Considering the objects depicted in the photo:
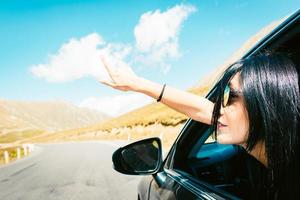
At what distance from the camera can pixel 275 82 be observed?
1445mm

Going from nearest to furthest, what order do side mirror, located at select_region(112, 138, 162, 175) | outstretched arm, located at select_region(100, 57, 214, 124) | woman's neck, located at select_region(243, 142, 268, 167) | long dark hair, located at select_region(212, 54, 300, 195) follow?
long dark hair, located at select_region(212, 54, 300, 195) < woman's neck, located at select_region(243, 142, 268, 167) < outstretched arm, located at select_region(100, 57, 214, 124) < side mirror, located at select_region(112, 138, 162, 175)

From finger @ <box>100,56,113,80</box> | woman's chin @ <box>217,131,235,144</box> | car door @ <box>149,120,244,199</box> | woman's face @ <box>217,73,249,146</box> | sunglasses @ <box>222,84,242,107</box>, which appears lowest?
car door @ <box>149,120,244,199</box>

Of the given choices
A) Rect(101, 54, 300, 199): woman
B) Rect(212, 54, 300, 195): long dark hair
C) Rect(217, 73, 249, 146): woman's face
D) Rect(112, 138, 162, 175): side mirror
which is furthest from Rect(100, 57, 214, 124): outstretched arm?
Rect(112, 138, 162, 175): side mirror

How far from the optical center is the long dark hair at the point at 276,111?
135 cm

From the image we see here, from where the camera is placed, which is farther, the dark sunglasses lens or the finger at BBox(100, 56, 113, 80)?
the finger at BBox(100, 56, 113, 80)

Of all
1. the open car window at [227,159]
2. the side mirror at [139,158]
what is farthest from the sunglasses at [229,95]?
the side mirror at [139,158]

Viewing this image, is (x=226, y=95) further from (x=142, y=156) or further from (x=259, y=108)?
(x=142, y=156)

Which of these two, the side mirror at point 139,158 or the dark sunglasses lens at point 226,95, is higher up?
the dark sunglasses lens at point 226,95

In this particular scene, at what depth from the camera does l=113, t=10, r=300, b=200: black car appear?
1.93 metres

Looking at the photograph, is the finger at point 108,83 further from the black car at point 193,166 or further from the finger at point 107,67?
the black car at point 193,166

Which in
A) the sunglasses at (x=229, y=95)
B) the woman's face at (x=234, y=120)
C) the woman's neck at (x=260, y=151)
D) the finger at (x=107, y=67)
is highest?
the finger at (x=107, y=67)

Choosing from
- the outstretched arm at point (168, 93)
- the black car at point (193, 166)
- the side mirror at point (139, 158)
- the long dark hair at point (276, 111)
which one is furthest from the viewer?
the side mirror at point (139, 158)

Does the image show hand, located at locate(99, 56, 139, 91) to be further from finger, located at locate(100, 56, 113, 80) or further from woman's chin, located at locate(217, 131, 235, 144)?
woman's chin, located at locate(217, 131, 235, 144)

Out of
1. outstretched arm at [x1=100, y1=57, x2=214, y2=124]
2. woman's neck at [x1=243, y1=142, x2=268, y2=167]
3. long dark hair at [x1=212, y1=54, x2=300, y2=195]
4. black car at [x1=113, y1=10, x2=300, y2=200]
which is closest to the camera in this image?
long dark hair at [x1=212, y1=54, x2=300, y2=195]
